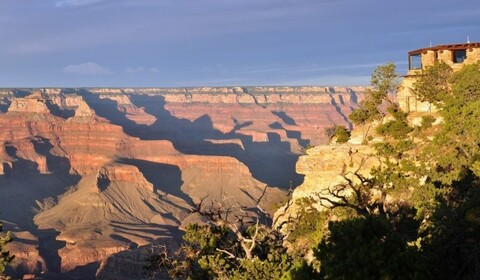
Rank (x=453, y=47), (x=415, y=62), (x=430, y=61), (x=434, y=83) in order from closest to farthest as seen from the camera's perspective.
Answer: (x=434, y=83), (x=453, y=47), (x=430, y=61), (x=415, y=62)

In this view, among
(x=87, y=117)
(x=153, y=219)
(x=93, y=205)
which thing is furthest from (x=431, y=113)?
(x=87, y=117)

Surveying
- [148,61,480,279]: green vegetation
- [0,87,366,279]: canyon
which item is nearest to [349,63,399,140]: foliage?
[148,61,480,279]: green vegetation

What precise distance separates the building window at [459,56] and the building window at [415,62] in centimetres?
295

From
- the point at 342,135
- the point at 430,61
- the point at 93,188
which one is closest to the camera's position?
the point at 430,61

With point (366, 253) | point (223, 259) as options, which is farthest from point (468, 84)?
point (366, 253)

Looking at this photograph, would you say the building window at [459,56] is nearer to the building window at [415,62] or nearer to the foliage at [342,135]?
the building window at [415,62]

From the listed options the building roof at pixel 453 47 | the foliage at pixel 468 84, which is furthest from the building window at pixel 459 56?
the foliage at pixel 468 84

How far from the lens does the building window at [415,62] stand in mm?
46594

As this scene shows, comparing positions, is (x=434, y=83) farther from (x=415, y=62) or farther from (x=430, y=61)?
(x=415, y=62)

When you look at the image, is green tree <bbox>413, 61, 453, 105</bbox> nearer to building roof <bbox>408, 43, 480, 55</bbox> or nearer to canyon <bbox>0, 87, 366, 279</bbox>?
building roof <bbox>408, 43, 480, 55</bbox>

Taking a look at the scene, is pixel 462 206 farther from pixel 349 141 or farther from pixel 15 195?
pixel 15 195

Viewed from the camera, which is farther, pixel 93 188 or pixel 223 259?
pixel 93 188

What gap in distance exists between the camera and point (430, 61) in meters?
45.4

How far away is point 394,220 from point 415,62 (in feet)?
77.7
